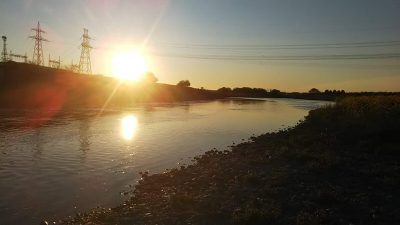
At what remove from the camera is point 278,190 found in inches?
639

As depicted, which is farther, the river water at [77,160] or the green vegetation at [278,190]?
the river water at [77,160]

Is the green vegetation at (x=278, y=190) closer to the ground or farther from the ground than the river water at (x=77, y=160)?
farther from the ground

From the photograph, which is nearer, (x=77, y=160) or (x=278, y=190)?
(x=278, y=190)

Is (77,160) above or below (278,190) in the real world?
below

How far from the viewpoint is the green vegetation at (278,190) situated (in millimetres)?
13234

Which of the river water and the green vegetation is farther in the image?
the river water

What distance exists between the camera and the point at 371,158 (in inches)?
876

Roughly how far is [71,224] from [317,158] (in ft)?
44.1

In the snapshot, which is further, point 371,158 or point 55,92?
point 55,92

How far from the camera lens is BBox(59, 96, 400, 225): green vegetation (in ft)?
43.4

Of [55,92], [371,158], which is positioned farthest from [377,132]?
[55,92]

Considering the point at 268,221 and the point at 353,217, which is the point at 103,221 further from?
the point at 353,217

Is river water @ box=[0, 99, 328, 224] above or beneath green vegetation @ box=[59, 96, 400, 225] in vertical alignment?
beneath

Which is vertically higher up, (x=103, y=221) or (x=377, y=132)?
(x=377, y=132)
